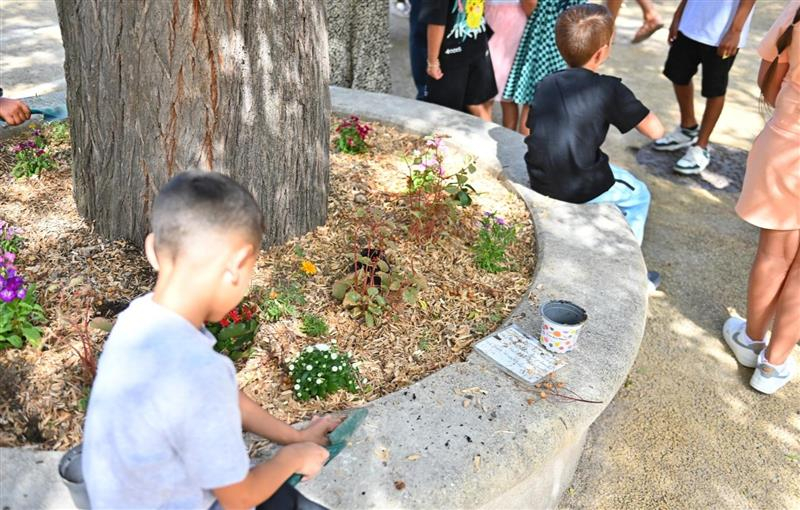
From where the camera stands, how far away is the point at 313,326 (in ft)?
9.11

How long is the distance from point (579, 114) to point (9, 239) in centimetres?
283

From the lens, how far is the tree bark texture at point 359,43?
5.53 m

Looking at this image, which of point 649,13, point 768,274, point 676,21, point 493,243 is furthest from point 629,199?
point 649,13

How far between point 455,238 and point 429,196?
355mm

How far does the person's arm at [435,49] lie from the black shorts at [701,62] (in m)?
1.97

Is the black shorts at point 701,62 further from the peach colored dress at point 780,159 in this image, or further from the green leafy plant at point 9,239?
the green leafy plant at point 9,239

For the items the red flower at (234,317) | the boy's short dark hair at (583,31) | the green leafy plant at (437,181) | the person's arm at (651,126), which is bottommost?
the red flower at (234,317)

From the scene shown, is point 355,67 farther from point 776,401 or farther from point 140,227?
point 776,401

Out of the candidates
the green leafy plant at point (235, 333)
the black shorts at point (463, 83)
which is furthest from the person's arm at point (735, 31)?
the green leafy plant at point (235, 333)

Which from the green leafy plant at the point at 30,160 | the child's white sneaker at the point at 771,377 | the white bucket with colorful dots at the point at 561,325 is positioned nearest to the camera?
the white bucket with colorful dots at the point at 561,325

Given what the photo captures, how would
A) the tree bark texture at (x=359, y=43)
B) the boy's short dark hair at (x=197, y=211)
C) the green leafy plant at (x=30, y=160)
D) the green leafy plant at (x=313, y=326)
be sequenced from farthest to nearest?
the tree bark texture at (x=359, y=43), the green leafy plant at (x=30, y=160), the green leafy plant at (x=313, y=326), the boy's short dark hair at (x=197, y=211)

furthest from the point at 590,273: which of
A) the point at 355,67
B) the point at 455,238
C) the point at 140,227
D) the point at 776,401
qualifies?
the point at 355,67

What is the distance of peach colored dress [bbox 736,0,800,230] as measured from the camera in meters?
2.99

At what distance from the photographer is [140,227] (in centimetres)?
307
